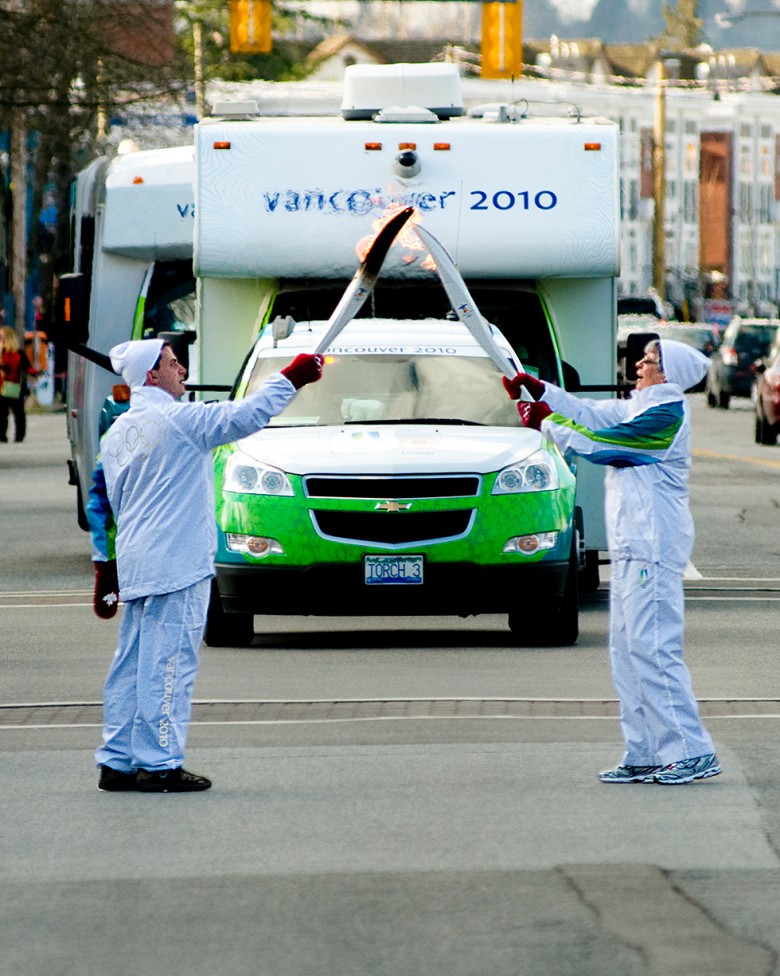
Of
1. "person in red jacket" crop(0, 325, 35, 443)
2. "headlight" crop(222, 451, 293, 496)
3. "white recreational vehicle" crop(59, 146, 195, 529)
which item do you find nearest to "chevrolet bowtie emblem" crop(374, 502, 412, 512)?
"headlight" crop(222, 451, 293, 496)

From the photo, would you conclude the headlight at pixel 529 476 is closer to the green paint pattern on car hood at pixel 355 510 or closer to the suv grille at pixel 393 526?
the green paint pattern on car hood at pixel 355 510

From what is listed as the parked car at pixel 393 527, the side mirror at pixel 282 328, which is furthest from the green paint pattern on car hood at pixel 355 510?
the side mirror at pixel 282 328

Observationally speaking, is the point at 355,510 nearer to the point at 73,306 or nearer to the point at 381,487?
the point at 381,487

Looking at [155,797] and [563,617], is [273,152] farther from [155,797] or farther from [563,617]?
[155,797]

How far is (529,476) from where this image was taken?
13.4 m

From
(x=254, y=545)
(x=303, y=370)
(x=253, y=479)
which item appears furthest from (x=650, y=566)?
(x=253, y=479)

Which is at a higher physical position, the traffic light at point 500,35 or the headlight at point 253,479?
the traffic light at point 500,35

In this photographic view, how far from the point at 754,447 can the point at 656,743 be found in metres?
27.2

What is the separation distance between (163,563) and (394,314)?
8.07 metres

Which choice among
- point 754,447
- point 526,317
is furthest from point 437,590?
point 754,447

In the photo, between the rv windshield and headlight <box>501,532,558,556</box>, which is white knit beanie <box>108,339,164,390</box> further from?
the rv windshield

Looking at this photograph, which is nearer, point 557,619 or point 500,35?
point 557,619

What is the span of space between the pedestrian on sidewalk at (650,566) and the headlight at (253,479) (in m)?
3.90

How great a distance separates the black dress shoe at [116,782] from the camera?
30.2ft
